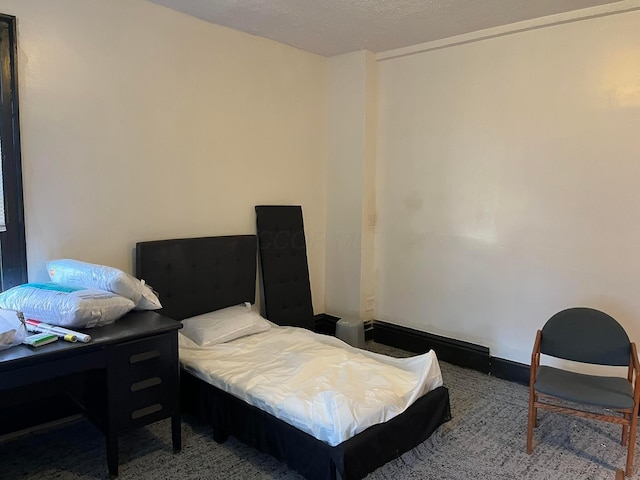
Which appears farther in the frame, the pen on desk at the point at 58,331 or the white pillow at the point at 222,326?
the white pillow at the point at 222,326

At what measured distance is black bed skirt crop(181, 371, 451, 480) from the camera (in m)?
2.13

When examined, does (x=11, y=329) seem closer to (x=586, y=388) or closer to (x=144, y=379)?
(x=144, y=379)

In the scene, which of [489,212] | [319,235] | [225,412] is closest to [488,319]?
[489,212]

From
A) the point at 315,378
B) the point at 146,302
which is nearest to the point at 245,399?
the point at 315,378

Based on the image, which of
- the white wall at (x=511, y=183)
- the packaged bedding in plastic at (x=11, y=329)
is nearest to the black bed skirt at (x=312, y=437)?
the packaged bedding in plastic at (x=11, y=329)

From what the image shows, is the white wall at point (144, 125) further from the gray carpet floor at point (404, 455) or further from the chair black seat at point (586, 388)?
the chair black seat at point (586, 388)

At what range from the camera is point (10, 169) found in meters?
2.60

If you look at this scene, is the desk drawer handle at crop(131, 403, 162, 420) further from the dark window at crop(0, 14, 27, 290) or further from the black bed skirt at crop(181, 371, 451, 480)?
the dark window at crop(0, 14, 27, 290)

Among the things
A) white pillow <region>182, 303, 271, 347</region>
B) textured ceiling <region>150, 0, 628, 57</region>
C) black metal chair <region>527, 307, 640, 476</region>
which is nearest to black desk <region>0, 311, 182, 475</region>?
white pillow <region>182, 303, 271, 347</region>

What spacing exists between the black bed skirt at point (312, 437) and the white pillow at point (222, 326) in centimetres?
30

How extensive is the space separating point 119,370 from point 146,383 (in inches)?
6.9

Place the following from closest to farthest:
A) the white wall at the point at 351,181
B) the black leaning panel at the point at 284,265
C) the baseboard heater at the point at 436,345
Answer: the baseboard heater at the point at 436,345 < the black leaning panel at the point at 284,265 < the white wall at the point at 351,181

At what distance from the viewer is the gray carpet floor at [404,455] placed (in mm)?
2406

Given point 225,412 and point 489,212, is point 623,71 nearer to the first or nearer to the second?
point 489,212
